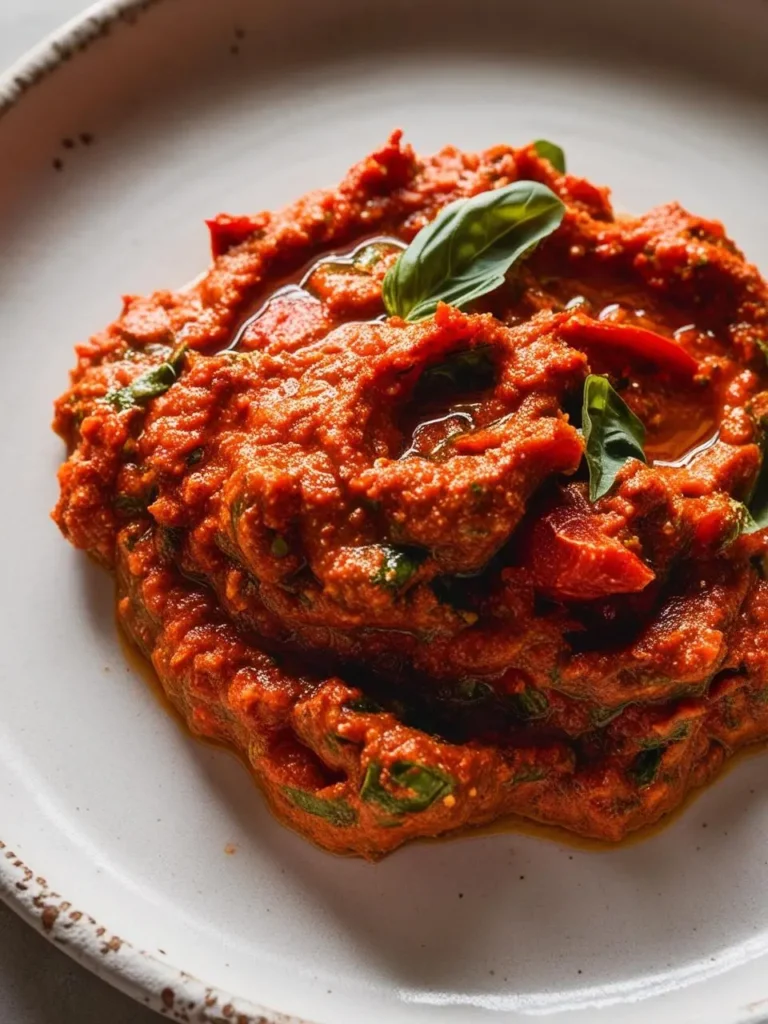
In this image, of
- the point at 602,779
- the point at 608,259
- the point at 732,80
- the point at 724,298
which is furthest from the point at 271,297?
the point at 732,80

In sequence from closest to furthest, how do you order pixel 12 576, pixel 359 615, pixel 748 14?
pixel 359 615
pixel 12 576
pixel 748 14

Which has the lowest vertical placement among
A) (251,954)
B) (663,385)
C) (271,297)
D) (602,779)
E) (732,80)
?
(251,954)

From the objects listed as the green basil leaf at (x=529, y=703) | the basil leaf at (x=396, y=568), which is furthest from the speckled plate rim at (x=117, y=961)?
the basil leaf at (x=396, y=568)

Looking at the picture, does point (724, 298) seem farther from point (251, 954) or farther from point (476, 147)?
point (251, 954)

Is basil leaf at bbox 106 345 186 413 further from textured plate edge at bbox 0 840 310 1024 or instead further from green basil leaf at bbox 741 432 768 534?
green basil leaf at bbox 741 432 768 534

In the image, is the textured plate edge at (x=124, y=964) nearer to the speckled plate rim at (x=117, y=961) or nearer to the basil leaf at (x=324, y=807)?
the speckled plate rim at (x=117, y=961)

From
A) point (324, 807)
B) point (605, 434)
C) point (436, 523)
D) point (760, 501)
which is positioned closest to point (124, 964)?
point (324, 807)
